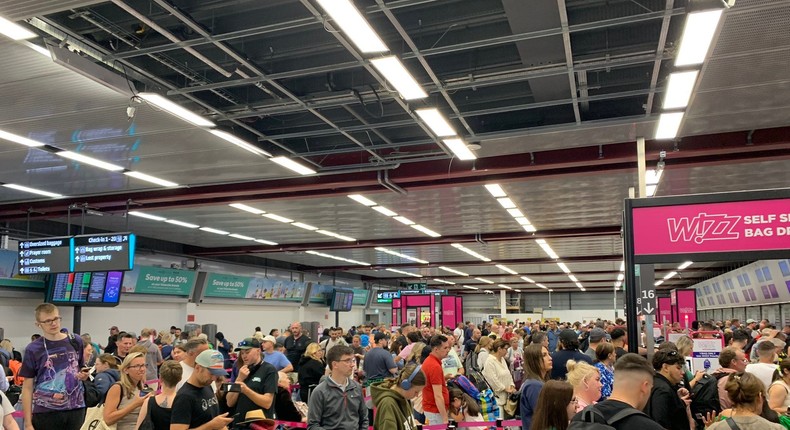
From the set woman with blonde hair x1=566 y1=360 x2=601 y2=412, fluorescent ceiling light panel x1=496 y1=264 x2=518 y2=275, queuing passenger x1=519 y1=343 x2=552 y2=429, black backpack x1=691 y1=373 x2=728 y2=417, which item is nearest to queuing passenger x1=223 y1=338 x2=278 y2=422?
queuing passenger x1=519 y1=343 x2=552 y2=429

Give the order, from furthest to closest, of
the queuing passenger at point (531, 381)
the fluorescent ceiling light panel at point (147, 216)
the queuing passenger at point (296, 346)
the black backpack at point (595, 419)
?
the fluorescent ceiling light panel at point (147, 216) < the queuing passenger at point (296, 346) < the queuing passenger at point (531, 381) < the black backpack at point (595, 419)

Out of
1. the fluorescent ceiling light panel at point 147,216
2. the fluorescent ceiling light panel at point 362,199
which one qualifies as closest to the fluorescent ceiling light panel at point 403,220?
the fluorescent ceiling light panel at point 362,199

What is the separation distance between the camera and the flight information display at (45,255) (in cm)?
1279

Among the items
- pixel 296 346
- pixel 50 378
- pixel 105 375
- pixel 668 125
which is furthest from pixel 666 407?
pixel 296 346

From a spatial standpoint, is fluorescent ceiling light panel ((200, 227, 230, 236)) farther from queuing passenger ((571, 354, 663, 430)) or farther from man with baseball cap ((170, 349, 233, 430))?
queuing passenger ((571, 354, 663, 430))

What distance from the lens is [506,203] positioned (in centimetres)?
1486

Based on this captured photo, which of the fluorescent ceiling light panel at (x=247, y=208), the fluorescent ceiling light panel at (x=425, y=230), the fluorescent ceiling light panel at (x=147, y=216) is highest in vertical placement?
the fluorescent ceiling light panel at (x=425, y=230)

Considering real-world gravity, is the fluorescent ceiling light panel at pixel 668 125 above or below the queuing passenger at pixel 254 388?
above

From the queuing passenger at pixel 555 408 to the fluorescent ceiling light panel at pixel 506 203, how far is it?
10041 millimetres

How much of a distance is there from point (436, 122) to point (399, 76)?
5.97ft

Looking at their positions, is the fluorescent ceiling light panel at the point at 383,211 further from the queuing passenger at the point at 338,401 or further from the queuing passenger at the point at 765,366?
the queuing passenger at the point at 338,401

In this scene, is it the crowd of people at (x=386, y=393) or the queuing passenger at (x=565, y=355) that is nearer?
the crowd of people at (x=386, y=393)

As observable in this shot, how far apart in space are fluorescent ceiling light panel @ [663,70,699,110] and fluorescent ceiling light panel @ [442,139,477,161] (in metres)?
2.76

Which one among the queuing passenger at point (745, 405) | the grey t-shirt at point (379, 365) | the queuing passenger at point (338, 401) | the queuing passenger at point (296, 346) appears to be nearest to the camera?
the queuing passenger at point (745, 405)
